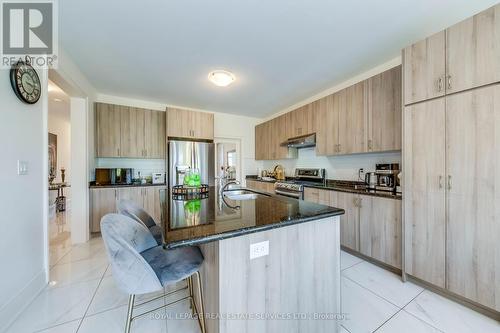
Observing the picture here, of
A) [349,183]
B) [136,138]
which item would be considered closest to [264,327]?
[349,183]

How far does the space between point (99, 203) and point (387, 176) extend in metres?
4.40

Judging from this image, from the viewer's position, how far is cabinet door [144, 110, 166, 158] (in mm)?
3846

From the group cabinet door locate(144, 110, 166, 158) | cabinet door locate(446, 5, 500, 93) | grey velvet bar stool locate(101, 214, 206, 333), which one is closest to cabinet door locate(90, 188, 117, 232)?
cabinet door locate(144, 110, 166, 158)

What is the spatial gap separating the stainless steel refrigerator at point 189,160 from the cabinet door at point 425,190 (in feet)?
10.7

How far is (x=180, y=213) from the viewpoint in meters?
1.33

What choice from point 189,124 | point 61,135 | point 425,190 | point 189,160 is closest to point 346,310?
point 425,190

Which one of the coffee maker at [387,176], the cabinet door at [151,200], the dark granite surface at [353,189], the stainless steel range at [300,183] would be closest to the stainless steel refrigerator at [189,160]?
the cabinet door at [151,200]

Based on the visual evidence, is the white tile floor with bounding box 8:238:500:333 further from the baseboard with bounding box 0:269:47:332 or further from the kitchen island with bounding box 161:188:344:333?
the kitchen island with bounding box 161:188:344:333

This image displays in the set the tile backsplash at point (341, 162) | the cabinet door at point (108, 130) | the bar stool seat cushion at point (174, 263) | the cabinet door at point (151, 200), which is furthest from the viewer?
the cabinet door at point (151, 200)

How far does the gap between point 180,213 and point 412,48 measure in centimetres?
261

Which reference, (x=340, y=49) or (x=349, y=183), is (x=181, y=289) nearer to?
(x=349, y=183)

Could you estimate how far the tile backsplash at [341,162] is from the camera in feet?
9.00

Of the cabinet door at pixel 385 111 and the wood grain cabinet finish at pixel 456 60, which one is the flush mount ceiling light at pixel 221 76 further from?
the wood grain cabinet finish at pixel 456 60

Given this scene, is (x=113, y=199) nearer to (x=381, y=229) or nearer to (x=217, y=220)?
(x=217, y=220)
